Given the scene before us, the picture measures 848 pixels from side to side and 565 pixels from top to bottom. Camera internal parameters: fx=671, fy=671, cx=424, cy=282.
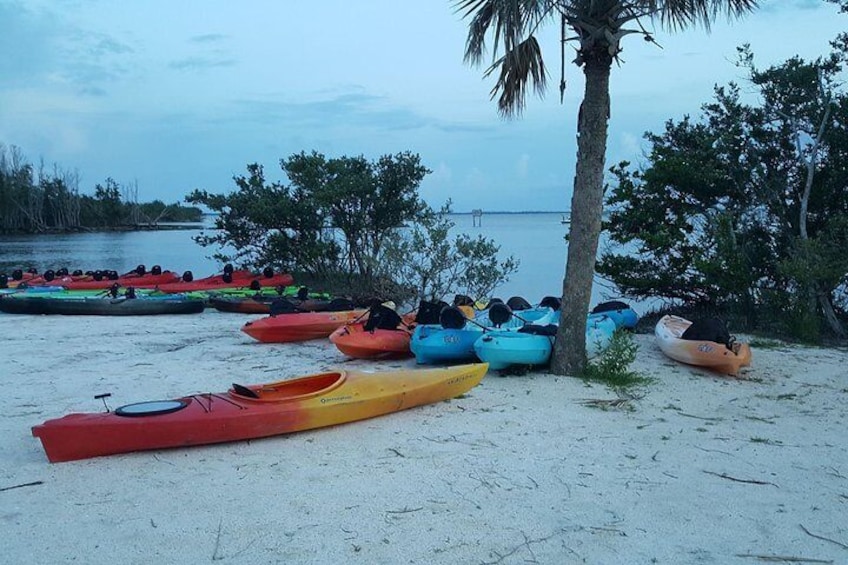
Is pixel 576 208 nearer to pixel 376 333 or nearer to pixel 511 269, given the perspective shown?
pixel 376 333

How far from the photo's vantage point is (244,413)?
16.3 feet

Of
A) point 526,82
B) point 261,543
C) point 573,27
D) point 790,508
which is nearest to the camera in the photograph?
point 261,543

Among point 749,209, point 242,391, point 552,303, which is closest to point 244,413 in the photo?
point 242,391

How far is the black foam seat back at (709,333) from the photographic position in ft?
25.1

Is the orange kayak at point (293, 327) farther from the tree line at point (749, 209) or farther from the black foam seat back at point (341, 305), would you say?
the tree line at point (749, 209)

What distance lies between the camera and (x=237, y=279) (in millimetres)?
15398

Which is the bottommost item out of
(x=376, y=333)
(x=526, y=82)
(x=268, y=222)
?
(x=376, y=333)

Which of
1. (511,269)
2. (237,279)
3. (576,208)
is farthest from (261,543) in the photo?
(237,279)

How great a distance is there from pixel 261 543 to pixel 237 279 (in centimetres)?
1240

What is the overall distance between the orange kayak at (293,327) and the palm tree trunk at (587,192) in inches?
152

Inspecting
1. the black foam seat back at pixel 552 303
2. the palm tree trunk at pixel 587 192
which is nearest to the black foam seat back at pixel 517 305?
the black foam seat back at pixel 552 303

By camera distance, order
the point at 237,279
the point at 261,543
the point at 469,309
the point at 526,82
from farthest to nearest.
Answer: the point at 237,279
the point at 469,309
the point at 526,82
the point at 261,543

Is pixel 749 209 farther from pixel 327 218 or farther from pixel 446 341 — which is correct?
pixel 327 218

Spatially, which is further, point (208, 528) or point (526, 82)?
point (526, 82)
